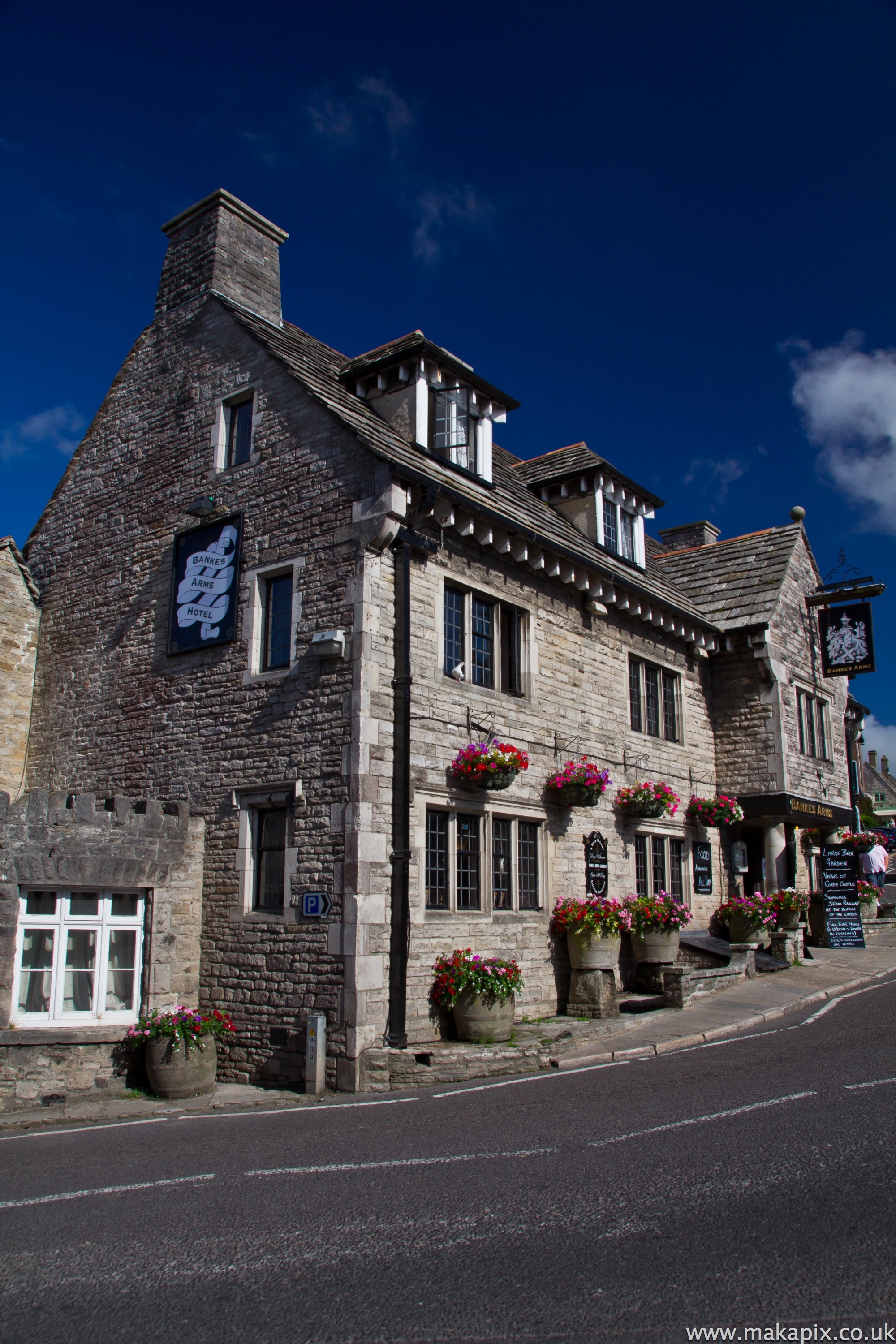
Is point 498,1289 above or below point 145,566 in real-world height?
below

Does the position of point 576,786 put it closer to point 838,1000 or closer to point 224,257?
point 838,1000

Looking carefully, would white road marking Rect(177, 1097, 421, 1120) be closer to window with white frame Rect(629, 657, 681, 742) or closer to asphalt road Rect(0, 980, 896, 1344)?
asphalt road Rect(0, 980, 896, 1344)

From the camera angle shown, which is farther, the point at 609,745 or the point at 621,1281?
the point at 609,745

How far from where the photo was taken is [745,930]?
18.8m

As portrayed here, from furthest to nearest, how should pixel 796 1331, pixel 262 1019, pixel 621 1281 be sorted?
pixel 262 1019
pixel 621 1281
pixel 796 1331

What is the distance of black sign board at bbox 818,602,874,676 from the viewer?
23516 mm

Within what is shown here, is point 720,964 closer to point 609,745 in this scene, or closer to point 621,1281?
point 609,745

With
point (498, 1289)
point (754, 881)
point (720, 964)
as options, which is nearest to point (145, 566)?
point (720, 964)

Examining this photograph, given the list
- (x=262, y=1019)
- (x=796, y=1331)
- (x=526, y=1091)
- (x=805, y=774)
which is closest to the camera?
(x=796, y=1331)

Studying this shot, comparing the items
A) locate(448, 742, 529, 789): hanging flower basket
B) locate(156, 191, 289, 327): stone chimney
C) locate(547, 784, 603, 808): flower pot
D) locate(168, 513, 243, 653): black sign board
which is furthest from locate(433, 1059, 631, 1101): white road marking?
locate(156, 191, 289, 327): stone chimney

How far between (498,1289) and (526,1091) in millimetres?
5830

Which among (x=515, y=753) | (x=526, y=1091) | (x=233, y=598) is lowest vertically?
(x=526, y=1091)

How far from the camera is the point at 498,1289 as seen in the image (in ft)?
15.2

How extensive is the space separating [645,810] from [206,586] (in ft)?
27.6
